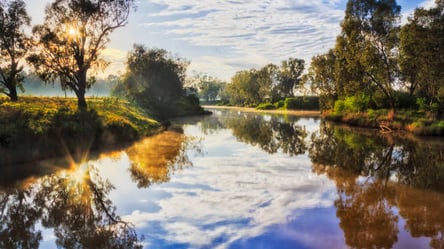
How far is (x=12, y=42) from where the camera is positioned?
29109 mm

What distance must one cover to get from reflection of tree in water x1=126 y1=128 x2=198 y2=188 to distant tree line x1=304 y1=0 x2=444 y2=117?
25.2 m

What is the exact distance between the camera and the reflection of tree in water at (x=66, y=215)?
862 centimetres

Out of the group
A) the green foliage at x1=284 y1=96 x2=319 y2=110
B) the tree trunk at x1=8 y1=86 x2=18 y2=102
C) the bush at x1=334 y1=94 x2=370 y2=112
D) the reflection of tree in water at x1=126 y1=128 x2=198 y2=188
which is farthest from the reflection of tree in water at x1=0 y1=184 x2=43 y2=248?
the green foliage at x1=284 y1=96 x2=319 y2=110

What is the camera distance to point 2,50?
29.3m

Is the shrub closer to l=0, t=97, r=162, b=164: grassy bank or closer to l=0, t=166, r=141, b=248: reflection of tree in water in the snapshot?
l=0, t=97, r=162, b=164: grassy bank

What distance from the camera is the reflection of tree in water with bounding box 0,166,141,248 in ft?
28.3

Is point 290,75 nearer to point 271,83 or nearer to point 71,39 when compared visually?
point 271,83

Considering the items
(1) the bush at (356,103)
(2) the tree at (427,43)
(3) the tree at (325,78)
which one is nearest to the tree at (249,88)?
(3) the tree at (325,78)

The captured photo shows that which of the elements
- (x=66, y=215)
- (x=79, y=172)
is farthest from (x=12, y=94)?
(x=66, y=215)

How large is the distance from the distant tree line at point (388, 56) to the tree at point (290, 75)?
244 ft

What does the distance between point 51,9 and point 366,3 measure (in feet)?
119

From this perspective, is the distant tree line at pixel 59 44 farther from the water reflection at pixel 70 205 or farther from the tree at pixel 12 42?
the water reflection at pixel 70 205

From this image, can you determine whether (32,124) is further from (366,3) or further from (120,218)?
(366,3)

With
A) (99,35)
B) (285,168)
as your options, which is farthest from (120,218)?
(99,35)
